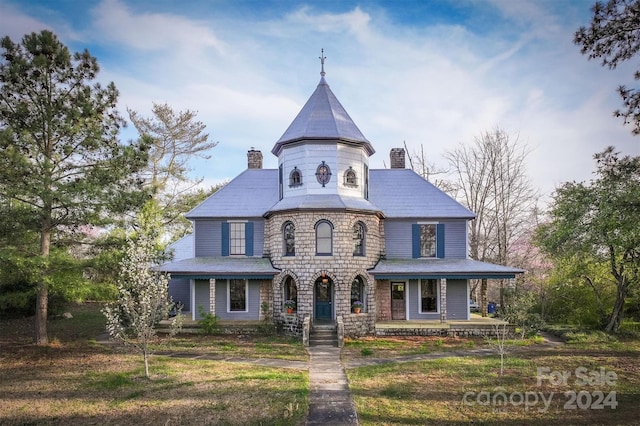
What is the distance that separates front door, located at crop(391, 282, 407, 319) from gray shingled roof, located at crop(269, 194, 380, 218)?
3.94 m

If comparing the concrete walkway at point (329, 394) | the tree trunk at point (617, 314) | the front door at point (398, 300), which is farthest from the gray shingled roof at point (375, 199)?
the concrete walkway at point (329, 394)

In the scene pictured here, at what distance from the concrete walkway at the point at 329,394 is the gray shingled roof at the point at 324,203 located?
6.35 meters

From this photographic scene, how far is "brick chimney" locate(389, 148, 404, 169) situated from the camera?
81.9 feet

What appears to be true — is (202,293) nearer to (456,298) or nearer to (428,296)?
(428,296)

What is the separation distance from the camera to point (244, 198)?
74.8ft

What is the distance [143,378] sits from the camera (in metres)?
12.0

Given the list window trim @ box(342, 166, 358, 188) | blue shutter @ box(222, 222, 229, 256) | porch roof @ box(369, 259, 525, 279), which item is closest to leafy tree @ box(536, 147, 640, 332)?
porch roof @ box(369, 259, 525, 279)

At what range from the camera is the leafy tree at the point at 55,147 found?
14711mm

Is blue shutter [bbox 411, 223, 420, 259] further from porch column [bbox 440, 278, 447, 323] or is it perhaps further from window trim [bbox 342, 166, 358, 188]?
window trim [bbox 342, 166, 358, 188]

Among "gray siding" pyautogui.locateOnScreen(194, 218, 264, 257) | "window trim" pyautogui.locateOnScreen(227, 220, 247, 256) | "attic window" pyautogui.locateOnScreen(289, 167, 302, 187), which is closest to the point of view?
"attic window" pyautogui.locateOnScreen(289, 167, 302, 187)

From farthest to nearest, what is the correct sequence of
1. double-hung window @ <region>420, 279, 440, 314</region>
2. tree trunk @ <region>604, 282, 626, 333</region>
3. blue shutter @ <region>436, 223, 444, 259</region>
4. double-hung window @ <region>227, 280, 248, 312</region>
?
blue shutter @ <region>436, 223, 444, 259</region> < double-hung window @ <region>227, 280, 248, 312</region> < double-hung window @ <region>420, 279, 440, 314</region> < tree trunk @ <region>604, 282, 626, 333</region>

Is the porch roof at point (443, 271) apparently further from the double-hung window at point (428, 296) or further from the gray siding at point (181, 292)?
the gray siding at point (181, 292)

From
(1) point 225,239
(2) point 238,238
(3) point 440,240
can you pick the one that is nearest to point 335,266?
(2) point 238,238

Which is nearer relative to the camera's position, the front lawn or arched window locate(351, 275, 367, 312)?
the front lawn
